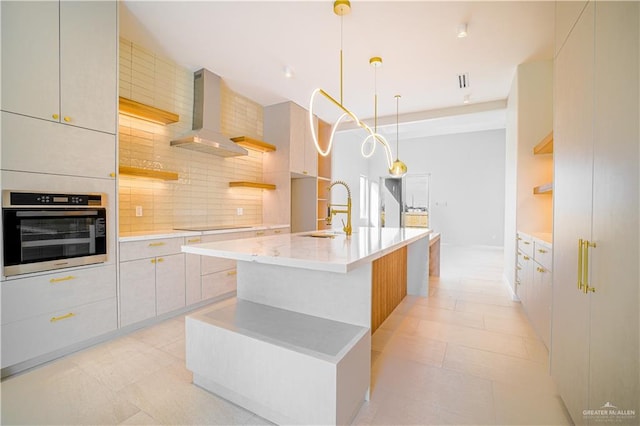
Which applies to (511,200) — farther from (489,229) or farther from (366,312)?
(489,229)

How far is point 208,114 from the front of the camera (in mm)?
3684

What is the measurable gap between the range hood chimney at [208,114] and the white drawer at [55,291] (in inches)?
68.3

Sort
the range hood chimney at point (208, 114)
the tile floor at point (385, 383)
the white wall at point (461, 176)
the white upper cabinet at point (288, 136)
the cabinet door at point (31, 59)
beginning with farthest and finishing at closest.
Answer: the white wall at point (461, 176)
the white upper cabinet at point (288, 136)
the range hood chimney at point (208, 114)
the cabinet door at point (31, 59)
the tile floor at point (385, 383)

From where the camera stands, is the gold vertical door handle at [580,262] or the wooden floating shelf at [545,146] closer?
the gold vertical door handle at [580,262]

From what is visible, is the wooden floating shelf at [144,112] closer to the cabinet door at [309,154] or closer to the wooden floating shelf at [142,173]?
the wooden floating shelf at [142,173]

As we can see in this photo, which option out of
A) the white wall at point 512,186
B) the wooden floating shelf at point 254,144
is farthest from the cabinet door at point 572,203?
the wooden floating shelf at point 254,144

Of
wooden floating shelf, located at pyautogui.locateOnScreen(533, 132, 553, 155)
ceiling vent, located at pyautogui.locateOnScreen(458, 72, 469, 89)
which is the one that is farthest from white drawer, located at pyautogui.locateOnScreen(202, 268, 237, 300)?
ceiling vent, located at pyautogui.locateOnScreen(458, 72, 469, 89)

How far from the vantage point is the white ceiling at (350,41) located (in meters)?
2.53

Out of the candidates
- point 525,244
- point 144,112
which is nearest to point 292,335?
point 144,112

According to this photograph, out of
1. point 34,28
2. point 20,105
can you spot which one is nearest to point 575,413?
point 20,105

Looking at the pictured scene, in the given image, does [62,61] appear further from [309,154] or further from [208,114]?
[309,154]

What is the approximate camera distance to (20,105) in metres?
1.95

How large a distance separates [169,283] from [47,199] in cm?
123

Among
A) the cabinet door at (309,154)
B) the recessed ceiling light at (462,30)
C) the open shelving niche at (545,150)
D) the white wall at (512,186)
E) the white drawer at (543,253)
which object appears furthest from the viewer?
the cabinet door at (309,154)
